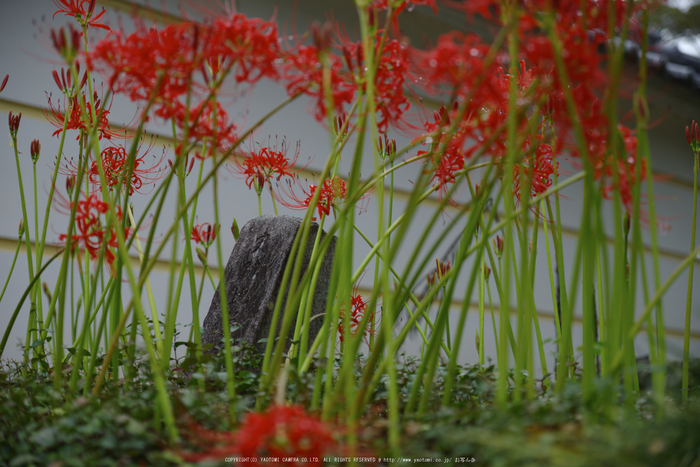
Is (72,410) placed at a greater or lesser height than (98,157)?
lesser

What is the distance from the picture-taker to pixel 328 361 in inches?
28.5

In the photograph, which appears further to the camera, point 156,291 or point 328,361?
point 156,291

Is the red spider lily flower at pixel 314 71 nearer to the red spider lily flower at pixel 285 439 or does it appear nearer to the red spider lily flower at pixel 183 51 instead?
the red spider lily flower at pixel 183 51

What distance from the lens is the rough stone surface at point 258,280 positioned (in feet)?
3.84

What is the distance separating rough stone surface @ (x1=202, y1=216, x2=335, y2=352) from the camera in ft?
3.84

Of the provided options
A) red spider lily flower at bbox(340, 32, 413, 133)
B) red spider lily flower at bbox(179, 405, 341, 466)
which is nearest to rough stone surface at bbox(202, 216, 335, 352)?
red spider lily flower at bbox(340, 32, 413, 133)

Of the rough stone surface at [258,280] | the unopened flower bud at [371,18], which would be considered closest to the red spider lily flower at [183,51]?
the unopened flower bud at [371,18]

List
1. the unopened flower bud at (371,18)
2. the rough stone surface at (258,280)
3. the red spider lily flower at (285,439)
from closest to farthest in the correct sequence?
1. the red spider lily flower at (285,439)
2. the unopened flower bud at (371,18)
3. the rough stone surface at (258,280)

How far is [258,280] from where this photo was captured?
1.21 meters

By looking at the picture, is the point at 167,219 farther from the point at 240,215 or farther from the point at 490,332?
the point at 490,332

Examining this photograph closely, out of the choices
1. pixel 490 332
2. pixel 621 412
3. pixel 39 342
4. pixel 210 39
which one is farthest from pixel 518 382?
pixel 490 332

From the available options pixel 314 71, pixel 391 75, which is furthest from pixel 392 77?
pixel 314 71

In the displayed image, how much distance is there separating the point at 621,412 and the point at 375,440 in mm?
366

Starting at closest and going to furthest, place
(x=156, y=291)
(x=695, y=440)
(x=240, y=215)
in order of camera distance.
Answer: (x=695, y=440), (x=156, y=291), (x=240, y=215)
